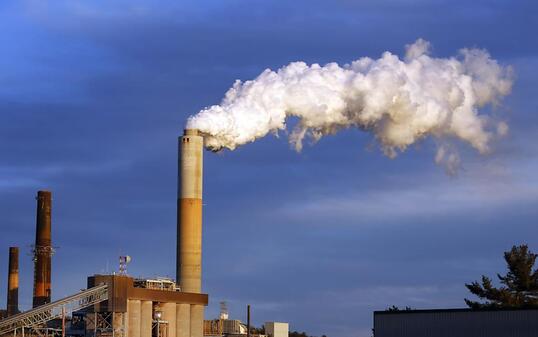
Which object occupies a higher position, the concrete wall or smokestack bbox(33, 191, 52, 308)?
smokestack bbox(33, 191, 52, 308)

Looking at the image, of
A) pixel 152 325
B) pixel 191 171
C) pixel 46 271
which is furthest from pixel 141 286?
pixel 46 271

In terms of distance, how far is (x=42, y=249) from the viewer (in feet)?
401

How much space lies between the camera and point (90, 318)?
10106 cm

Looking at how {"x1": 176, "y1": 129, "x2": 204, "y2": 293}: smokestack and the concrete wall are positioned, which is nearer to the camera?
the concrete wall

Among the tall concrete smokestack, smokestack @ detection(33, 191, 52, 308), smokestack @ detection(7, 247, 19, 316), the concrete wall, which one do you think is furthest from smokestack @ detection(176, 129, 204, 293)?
smokestack @ detection(7, 247, 19, 316)

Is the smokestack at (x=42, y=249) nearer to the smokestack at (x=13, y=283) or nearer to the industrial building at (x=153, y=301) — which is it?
the smokestack at (x=13, y=283)

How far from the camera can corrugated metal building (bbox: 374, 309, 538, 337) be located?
6894 cm

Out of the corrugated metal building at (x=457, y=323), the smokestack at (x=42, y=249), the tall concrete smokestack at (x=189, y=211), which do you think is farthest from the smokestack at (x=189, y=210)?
the corrugated metal building at (x=457, y=323)

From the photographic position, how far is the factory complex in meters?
100

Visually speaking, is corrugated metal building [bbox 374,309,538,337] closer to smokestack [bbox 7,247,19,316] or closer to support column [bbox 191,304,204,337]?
support column [bbox 191,304,204,337]

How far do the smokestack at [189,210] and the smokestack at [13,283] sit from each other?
27372mm

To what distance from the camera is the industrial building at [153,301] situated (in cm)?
10044

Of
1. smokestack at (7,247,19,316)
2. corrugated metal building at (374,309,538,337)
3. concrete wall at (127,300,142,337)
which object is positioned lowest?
corrugated metal building at (374,309,538,337)

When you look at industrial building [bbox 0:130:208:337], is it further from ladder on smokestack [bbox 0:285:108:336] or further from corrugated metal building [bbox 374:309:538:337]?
corrugated metal building [bbox 374:309:538:337]
